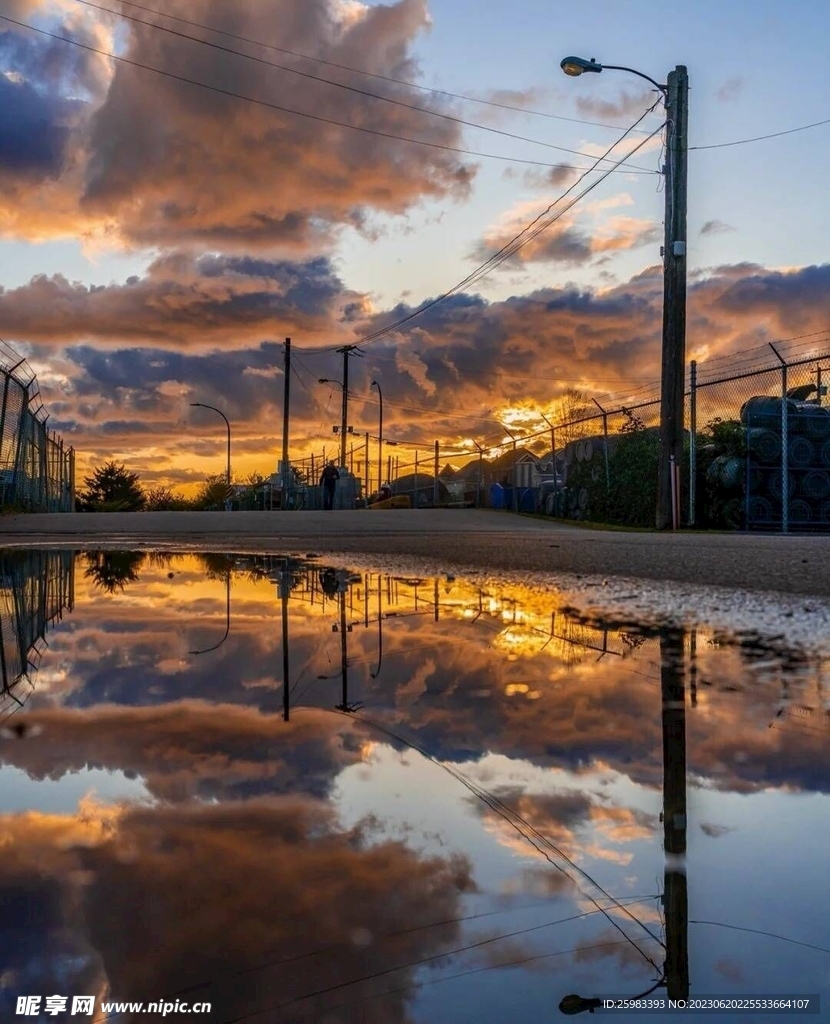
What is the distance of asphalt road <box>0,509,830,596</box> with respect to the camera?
8297mm

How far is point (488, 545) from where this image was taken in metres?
12.6

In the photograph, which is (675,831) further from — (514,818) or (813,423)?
(813,423)

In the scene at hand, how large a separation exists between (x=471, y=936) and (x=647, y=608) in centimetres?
441

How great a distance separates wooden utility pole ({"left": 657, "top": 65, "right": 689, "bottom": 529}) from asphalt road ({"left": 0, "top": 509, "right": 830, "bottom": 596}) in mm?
3741

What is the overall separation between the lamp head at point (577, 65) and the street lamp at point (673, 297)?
2.0 inches

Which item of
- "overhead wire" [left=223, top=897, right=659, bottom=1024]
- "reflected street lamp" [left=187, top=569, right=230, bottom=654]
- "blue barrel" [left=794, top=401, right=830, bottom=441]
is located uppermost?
"blue barrel" [left=794, top=401, right=830, bottom=441]

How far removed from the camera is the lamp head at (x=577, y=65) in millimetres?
18000

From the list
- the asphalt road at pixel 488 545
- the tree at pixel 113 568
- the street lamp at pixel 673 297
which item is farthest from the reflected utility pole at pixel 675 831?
the street lamp at pixel 673 297

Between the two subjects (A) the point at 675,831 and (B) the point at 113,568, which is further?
(B) the point at 113,568

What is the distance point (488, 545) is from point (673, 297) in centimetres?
852

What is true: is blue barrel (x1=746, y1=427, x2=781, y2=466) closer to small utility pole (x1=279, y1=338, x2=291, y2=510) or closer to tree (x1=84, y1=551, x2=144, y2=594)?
tree (x1=84, y1=551, x2=144, y2=594)

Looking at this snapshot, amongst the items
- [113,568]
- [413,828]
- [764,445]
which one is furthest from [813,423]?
[413,828]

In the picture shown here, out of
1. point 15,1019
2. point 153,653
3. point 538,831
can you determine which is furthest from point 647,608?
point 15,1019

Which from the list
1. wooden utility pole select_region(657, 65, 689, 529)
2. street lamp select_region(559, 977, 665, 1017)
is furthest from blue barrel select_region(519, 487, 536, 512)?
street lamp select_region(559, 977, 665, 1017)
